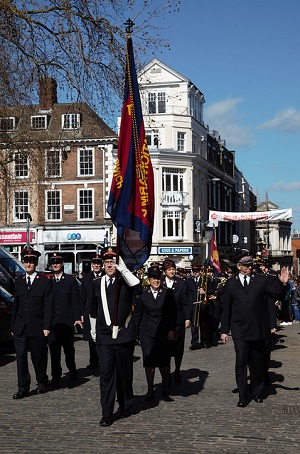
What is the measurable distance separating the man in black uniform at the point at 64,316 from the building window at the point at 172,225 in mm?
39388

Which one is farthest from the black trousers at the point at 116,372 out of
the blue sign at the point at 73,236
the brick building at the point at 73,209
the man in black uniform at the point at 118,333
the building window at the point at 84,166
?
the building window at the point at 84,166

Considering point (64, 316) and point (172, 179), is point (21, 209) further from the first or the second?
point (64, 316)

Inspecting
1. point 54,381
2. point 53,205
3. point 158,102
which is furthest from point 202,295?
point 158,102

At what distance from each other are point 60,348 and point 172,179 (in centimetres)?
4112

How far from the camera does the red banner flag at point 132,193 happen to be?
976cm

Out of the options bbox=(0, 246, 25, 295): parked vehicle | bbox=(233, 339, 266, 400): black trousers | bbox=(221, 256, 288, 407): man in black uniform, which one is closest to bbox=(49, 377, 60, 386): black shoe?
bbox=(221, 256, 288, 407): man in black uniform

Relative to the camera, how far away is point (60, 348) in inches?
499

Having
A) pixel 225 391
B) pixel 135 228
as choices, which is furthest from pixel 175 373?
pixel 135 228

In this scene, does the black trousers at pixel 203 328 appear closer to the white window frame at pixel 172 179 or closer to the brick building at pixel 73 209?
the brick building at pixel 73 209

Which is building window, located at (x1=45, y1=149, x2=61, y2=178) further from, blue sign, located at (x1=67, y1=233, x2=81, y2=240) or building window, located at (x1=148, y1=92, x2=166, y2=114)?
building window, located at (x1=148, y1=92, x2=166, y2=114)

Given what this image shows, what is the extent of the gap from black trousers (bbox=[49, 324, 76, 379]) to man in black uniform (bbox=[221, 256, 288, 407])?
2.98 metres

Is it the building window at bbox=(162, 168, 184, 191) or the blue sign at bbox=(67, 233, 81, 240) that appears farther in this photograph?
the building window at bbox=(162, 168, 184, 191)

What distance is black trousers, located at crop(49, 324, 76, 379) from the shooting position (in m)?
12.3

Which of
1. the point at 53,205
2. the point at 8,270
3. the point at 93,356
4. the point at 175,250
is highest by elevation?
the point at 53,205
